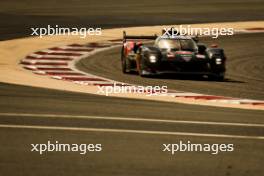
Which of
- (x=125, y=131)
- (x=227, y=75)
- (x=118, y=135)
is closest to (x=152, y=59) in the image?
(x=227, y=75)

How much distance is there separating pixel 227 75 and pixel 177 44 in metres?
1.68

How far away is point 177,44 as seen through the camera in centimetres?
2325

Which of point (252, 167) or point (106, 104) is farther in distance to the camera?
point (106, 104)

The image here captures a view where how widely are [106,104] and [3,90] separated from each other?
2819 mm

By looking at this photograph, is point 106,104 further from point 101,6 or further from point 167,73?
point 101,6

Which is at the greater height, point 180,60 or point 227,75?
point 180,60

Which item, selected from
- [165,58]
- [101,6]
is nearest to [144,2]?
[101,6]

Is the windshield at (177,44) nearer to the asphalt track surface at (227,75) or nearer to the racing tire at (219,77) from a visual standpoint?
the asphalt track surface at (227,75)

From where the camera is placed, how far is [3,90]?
1842 cm

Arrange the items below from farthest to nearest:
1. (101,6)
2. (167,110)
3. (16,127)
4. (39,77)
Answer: (101,6) → (39,77) → (167,110) → (16,127)

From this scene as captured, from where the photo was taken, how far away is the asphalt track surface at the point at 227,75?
66.7 feet

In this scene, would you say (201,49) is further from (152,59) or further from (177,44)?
(152,59)

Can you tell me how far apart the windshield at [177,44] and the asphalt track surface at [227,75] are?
2.43ft

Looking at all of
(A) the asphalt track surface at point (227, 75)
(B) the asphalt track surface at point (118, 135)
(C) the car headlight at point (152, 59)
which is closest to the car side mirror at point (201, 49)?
(A) the asphalt track surface at point (227, 75)
